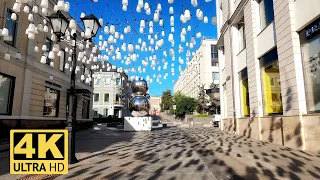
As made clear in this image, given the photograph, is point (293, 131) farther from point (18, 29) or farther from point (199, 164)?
point (18, 29)

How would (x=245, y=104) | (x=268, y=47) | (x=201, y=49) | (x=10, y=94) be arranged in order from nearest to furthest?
(x=268, y=47) → (x=10, y=94) → (x=245, y=104) → (x=201, y=49)

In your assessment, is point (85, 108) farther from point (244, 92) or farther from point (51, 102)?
point (244, 92)

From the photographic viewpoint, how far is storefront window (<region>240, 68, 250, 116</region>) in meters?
15.7

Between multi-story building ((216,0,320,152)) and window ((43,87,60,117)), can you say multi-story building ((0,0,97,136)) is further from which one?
multi-story building ((216,0,320,152))

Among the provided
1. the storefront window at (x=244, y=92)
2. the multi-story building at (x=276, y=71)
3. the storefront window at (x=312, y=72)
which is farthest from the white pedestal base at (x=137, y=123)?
the storefront window at (x=312, y=72)

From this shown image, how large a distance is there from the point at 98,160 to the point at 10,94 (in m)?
9.49

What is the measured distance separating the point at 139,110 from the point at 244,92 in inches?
460

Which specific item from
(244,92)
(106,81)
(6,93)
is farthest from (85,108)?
(106,81)

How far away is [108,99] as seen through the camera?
176 ft

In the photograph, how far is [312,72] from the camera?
A: 888cm

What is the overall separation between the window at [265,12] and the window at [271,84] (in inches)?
75.2

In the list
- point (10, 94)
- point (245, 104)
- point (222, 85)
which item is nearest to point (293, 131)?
point (245, 104)

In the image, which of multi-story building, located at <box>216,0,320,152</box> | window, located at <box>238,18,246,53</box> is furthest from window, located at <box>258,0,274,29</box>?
window, located at <box>238,18,246,53</box>

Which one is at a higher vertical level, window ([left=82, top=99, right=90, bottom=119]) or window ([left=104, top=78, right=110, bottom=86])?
window ([left=104, top=78, right=110, bottom=86])
